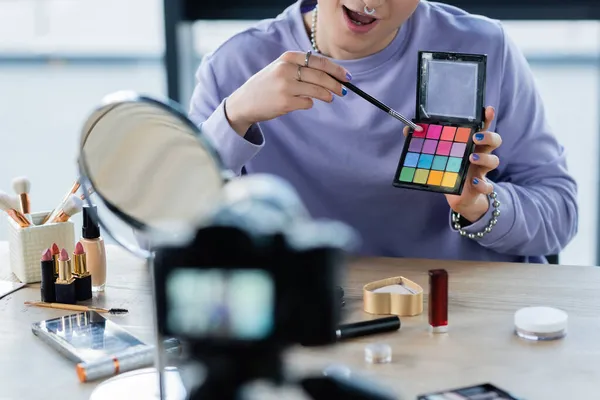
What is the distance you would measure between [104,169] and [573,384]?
52 centimetres

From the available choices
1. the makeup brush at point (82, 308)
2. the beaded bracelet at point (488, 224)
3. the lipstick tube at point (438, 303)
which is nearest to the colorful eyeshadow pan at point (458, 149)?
the beaded bracelet at point (488, 224)

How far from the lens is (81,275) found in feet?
3.68

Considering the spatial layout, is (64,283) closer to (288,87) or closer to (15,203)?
(15,203)

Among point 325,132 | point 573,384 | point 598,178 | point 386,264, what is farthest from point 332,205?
point 598,178

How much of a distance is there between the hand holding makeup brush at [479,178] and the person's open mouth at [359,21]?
19 cm

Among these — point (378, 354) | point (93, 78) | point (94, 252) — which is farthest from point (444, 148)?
point (93, 78)

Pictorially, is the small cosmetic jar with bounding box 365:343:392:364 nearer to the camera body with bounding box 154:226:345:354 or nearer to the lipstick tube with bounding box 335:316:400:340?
the lipstick tube with bounding box 335:316:400:340

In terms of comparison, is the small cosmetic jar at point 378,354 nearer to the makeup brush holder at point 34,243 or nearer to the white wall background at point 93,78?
the makeup brush holder at point 34,243

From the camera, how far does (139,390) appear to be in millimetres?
872

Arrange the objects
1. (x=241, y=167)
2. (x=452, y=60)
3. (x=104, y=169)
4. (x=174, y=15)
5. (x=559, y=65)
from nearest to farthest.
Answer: (x=104, y=169)
(x=452, y=60)
(x=241, y=167)
(x=174, y=15)
(x=559, y=65)

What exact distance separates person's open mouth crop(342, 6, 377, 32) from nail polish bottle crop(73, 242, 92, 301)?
0.53 meters

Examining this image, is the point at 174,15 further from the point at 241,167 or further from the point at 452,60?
the point at 452,60

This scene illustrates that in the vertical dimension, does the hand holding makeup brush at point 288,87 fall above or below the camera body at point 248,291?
above

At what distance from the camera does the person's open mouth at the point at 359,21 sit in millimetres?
1280
